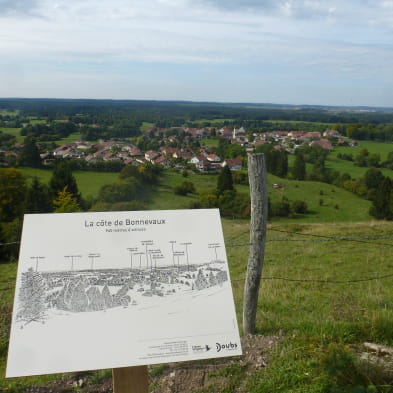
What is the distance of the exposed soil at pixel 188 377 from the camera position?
327 cm

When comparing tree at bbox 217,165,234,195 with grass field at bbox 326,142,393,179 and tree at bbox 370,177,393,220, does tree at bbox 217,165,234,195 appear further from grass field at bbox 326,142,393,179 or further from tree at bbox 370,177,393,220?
grass field at bbox 326,142,393,179

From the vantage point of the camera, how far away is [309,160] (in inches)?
2606

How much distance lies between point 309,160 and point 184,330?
67.2 metres

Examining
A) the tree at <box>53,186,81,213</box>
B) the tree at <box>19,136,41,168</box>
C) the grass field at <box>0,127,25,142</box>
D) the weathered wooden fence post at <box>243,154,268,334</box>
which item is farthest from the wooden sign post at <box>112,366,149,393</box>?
the grass field at <box>0,127,25,142</box>

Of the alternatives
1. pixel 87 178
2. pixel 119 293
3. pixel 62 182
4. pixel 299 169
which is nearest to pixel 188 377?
pixel 119 293

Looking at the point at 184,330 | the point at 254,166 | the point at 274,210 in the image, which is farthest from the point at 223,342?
the point at 274,210

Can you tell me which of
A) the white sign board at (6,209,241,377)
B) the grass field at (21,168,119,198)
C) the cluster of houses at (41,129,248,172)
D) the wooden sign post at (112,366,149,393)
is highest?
the white sign board at (6,209,241,377)

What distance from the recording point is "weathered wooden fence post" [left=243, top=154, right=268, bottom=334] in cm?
359

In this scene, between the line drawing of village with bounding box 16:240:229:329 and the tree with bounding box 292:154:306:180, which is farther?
the tree with bounding box 292:154:306:180

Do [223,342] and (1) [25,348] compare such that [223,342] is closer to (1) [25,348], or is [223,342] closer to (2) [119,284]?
(2) [119,284]

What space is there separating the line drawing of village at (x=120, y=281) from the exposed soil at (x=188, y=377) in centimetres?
120

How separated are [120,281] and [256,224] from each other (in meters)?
1.61

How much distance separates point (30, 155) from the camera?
4891cm

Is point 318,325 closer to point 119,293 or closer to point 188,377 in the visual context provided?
point 188,377
